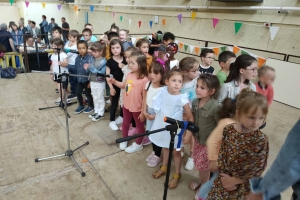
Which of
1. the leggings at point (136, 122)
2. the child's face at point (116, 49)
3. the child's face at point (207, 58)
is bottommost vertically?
the leggings at point (136, 122)

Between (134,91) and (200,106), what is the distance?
1071 millimetres

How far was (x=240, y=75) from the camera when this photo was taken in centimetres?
248

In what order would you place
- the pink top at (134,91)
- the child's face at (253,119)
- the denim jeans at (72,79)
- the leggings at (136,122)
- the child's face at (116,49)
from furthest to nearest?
the denim jeans at (72,79) < the child's face at (116,49) < the leggings at (136,122) < the pink top at (134,91) < the child's face at (253,119)

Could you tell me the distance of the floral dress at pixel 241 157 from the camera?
140 centimetres

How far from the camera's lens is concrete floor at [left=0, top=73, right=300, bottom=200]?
2.49m

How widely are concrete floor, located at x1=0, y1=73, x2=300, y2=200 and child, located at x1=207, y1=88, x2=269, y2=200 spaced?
3.34ft

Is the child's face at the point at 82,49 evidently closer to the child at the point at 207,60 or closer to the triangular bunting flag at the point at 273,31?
the child at the point at 207,60

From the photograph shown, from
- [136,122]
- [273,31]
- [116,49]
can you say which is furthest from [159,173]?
[273,31]

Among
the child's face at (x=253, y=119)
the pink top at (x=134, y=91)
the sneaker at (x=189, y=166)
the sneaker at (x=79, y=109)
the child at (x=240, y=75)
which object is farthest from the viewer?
the sneaker at (x=79, y=109)

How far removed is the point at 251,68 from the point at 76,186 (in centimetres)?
227

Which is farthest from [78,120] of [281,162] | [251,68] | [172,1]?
[172,1]

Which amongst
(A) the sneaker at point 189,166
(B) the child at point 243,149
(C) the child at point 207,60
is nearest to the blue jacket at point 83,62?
(C) the child at point 207,60

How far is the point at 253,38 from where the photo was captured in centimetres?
539

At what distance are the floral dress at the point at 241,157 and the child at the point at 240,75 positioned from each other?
40.8 inches
